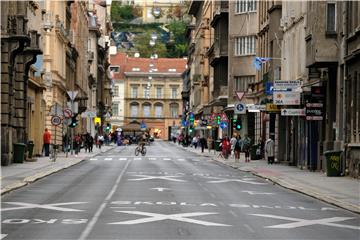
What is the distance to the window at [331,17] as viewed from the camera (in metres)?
39.8

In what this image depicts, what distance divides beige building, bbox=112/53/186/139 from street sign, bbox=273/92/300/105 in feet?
493

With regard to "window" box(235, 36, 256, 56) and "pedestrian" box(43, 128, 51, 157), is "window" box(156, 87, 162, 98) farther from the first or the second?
"pedestrian" box(43, 128, 51, 157)

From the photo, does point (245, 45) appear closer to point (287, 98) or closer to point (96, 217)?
point (287, 98)

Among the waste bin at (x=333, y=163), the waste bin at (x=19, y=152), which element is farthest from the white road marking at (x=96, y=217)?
the waste bin at (x=19, y=152)

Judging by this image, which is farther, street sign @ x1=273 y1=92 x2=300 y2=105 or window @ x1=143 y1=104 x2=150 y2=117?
window @ x1=143 y1=104 x2=150 y2=117

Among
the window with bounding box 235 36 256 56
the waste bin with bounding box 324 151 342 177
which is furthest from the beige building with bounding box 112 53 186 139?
the waste bin with bounding box 324 151 342 177

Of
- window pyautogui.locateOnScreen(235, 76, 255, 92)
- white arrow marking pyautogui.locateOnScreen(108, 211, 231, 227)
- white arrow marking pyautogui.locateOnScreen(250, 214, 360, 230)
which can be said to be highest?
window pyautogui.locateOnScreen(235, 76, 255, 92)

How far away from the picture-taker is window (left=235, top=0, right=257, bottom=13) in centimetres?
8053

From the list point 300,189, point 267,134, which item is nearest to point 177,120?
point 267,134

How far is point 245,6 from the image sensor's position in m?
81.6

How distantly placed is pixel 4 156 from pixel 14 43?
5.15 metres

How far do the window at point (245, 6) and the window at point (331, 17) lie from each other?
40348 mm

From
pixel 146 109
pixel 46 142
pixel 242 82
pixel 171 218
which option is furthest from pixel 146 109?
pixel 171 218

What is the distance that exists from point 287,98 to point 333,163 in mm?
6952
